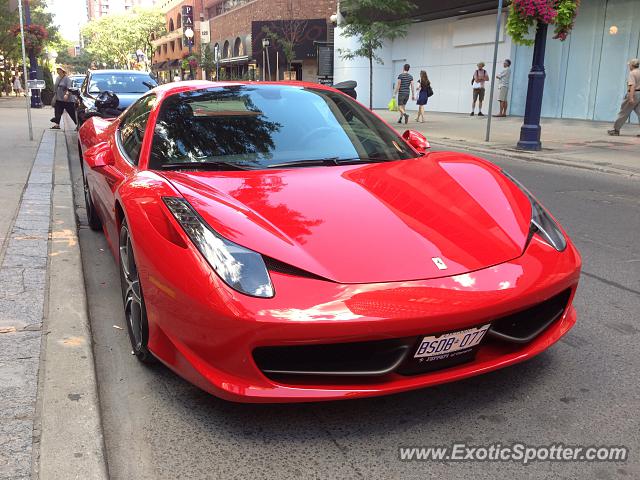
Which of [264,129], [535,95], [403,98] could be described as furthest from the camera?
[403,98]

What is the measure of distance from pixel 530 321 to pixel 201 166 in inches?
70.3

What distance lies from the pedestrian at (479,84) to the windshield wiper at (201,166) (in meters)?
19.5

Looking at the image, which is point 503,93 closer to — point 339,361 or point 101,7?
point 339,361

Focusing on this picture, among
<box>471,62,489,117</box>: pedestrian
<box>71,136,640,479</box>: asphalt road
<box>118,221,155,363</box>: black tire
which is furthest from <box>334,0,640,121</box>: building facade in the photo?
<box>118,221,155,363</box>: black tire

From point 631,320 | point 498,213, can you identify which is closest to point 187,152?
point 498,213

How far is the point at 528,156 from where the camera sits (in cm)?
1098

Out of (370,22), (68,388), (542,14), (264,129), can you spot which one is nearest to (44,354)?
(68,388)

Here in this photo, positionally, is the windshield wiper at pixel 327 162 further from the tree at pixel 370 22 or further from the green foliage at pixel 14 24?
the green foliage at pixel 14 24

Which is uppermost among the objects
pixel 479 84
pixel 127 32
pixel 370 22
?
pixel 127 32

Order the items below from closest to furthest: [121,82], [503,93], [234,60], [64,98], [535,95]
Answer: [535,95] < [121,82] < [64,98] < [503,93] < [234,60]

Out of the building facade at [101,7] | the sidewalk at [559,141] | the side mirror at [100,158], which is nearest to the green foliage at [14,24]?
the sidewalk at [559,141]

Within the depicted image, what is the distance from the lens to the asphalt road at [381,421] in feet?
7.02

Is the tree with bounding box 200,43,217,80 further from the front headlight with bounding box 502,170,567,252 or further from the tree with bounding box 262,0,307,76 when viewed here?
the front headlight with bounding box 502,170,567,252

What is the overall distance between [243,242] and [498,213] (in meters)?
1.23
